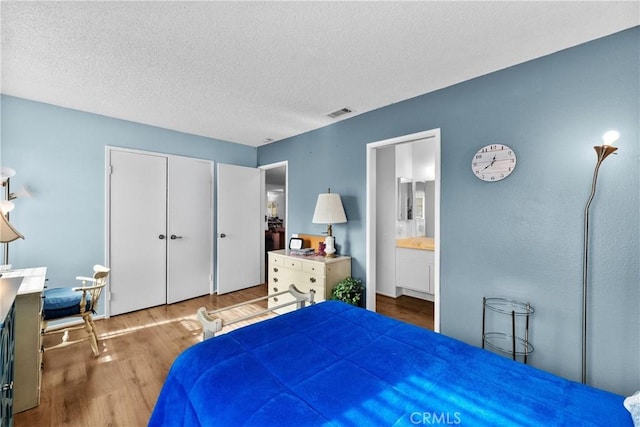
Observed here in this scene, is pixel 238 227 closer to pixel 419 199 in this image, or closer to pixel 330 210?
pixel 330 210

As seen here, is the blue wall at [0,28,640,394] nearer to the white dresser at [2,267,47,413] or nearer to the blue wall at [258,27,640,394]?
the blue wall at [258,27,640,394]

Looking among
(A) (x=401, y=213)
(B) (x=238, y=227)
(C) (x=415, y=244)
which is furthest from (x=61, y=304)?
(A) (x=401, y=213)

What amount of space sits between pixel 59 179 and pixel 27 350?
6.39ft

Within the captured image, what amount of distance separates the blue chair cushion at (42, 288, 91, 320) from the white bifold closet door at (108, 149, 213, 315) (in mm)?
898

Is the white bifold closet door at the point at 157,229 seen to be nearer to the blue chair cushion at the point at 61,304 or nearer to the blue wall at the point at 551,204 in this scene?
the blue chair cushion at the point at 61,304

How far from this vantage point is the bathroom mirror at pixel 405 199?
14.1ft

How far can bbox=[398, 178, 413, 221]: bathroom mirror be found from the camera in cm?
429

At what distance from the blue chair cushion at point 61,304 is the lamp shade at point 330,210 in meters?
2.39

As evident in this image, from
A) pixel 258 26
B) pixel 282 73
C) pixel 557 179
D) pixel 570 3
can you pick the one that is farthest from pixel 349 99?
pixel 557 179

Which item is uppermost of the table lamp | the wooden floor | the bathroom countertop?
the table lamp

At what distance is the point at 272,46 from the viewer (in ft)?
6.15

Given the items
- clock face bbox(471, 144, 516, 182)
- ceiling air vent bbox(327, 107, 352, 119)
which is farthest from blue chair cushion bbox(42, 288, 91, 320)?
clock face bbox(471, 144, 516, 182)

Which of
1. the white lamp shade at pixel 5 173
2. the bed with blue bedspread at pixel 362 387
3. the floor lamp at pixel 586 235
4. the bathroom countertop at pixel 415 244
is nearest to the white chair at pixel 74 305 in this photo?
the white lamp shade at pixel 5 173

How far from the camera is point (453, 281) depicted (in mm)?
2389
